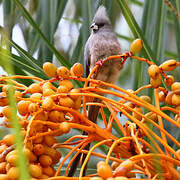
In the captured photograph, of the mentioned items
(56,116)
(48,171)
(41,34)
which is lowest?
(48,171)

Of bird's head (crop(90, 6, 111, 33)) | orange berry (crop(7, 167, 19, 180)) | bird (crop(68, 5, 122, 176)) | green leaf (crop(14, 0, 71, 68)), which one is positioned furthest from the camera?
bird's head (crop(90, 6, 111, 33))

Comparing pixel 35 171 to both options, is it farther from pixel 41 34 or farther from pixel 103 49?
pixel 103 49

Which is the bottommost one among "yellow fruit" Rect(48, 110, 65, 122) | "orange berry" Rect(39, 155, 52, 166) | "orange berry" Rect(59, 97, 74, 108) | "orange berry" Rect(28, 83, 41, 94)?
"orange berry" Rect(39, 155, 52, 166)

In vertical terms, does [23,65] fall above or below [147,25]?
below

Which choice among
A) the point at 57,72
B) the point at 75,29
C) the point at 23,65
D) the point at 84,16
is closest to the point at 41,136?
the point at 57,72

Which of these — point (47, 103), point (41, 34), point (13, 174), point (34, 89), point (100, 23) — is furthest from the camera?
point (100, 23)

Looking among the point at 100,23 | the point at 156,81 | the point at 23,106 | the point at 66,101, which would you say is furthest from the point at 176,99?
the point at 100,23

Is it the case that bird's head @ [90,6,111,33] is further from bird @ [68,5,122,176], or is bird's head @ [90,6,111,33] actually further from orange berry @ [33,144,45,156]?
orange berry @ [33,144,45,156]

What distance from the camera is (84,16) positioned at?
5.44ft

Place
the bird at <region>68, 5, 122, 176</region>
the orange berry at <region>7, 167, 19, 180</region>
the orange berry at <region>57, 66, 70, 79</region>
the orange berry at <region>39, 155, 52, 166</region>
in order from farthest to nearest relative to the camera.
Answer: the bird at <region>68, 5, 122, 176</region> < the orange berry at <region>57, 66, 70, 79</region> < the orange berry at <region>39, 155, 52, 166</region> < the orange berry at <region>7, 167, 19, 180</region>

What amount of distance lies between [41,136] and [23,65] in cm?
→ 55

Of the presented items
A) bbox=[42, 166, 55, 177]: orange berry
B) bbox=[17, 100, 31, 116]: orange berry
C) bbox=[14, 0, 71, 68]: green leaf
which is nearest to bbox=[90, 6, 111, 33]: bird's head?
bbox=[14, 0, 71, 68]: green leaf

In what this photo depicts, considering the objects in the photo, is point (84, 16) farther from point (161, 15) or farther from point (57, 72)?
point (57, 72)

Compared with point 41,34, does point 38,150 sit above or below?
below
